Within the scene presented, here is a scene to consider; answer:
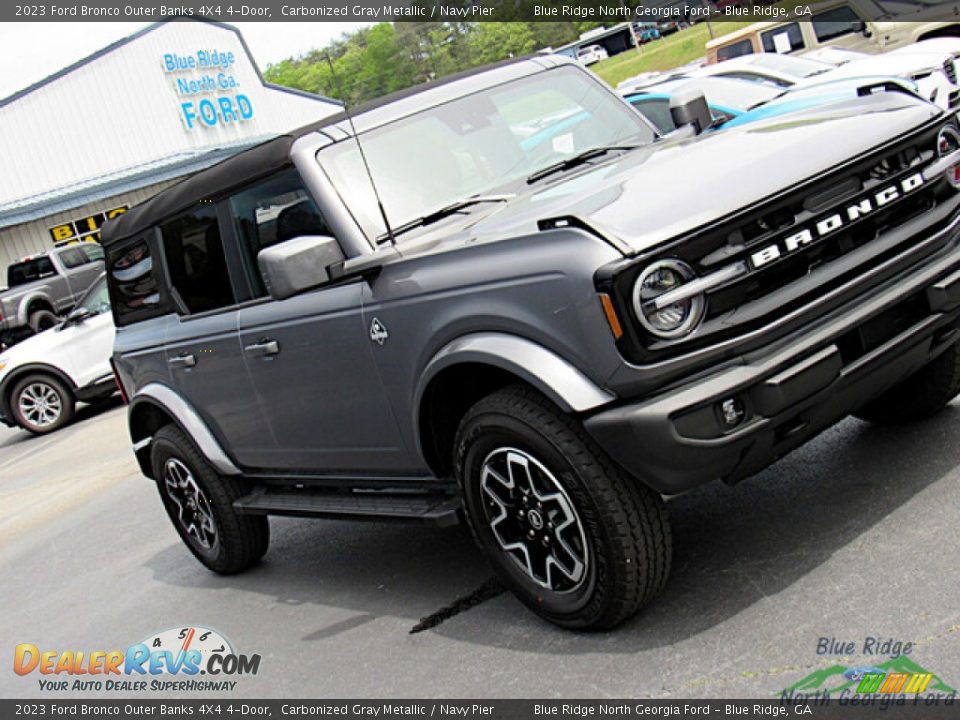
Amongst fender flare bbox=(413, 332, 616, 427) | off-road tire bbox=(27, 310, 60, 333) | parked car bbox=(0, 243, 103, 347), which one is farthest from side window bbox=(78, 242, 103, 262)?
fender flare bbox=(413, 332, 616, 427)

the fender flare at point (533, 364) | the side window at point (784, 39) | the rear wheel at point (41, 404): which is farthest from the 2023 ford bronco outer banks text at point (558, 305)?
the side window at point (784, 39)

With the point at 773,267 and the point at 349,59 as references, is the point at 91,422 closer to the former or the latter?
the point at 349,59

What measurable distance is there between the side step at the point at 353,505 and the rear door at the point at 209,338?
0.21 m

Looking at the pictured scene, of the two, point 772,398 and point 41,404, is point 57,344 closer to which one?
point 41,404

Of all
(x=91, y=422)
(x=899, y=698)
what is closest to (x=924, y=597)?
(x=899, y=698)

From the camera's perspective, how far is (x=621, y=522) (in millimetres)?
3875

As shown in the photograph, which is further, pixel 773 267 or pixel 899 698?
pixel 773 267

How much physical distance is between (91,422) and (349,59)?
10.6 metres

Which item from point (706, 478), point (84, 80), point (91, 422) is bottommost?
point (91, 422)

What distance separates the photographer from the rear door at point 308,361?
4.78 metres

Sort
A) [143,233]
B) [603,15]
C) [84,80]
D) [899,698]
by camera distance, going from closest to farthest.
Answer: [899,698], [143,233], [84,80], [603,15]

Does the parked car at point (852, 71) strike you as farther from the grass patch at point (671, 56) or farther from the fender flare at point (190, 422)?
the grass patch at point (671, 56)

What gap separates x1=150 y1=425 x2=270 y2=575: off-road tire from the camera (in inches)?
243

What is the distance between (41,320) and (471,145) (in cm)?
2153
